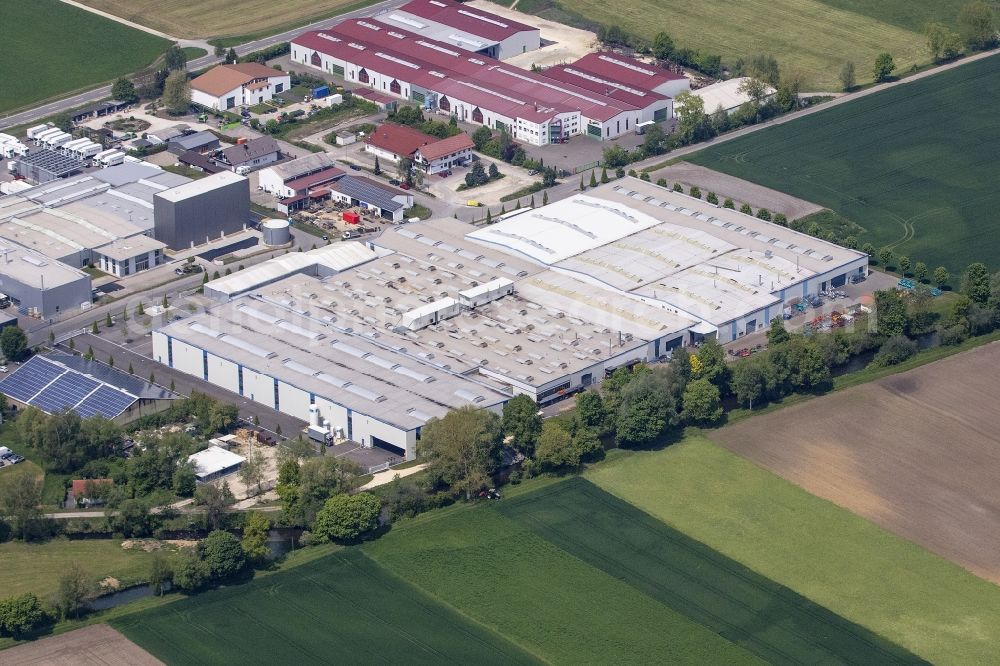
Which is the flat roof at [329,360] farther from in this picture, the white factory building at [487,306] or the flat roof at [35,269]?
the flat roof at [35,269]

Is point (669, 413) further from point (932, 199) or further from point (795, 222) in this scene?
point (932, 199)

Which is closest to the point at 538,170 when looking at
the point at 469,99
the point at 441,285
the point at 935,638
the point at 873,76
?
the point at 469,99

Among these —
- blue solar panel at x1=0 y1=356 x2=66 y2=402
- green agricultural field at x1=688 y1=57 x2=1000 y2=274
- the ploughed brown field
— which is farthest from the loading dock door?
green agricultural field at x1=688 y1=57 x2=1000 y2=274

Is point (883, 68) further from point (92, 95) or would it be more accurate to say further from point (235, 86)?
point (92, 95)

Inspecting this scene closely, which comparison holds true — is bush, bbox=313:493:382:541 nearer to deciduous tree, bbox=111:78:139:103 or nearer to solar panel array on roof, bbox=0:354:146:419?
solar panel array on roof, bbox=0:354:146:419

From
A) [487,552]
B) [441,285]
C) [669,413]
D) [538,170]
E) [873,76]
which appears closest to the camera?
[487,552]

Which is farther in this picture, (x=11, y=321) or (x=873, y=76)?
(x=873, y=76)

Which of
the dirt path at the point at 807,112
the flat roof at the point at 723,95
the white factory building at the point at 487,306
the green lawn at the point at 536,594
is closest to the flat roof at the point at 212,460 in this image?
the white factory building at the point at 487,306
